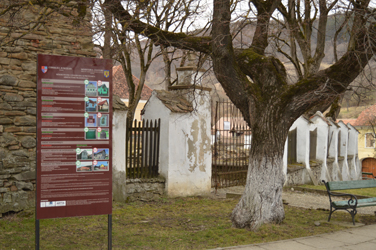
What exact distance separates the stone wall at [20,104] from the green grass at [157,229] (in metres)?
0.51

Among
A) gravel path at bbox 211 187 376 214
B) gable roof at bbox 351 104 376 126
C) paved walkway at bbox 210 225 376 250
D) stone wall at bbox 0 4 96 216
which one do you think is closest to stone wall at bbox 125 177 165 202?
gravel path at bbox 211 187 376 214

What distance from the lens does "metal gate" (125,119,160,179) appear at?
357 inches

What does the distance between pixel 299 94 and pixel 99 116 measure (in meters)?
3.39

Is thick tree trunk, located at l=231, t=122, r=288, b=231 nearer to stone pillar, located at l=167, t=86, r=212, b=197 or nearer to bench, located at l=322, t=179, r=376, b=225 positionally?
bench, located at l=322, t=179, r=376, b=225

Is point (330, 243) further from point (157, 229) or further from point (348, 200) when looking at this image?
point (157, 229)

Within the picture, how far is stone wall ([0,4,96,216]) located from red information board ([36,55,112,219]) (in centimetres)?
264

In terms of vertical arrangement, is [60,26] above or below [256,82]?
above

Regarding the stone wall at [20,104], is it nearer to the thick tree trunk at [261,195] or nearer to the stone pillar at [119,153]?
the stone pillar at [119,153]

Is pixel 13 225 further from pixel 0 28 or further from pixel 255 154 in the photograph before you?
pixel 255 154

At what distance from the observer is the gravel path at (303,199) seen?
9105 mm

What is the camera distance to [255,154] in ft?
21.0

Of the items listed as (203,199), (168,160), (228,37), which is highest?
(228,37)

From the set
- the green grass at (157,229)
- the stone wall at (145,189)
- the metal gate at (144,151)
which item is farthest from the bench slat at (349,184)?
the metal gate at (144,151)

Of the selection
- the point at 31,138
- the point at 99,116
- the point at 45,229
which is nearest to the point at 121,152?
the point at 31,138
